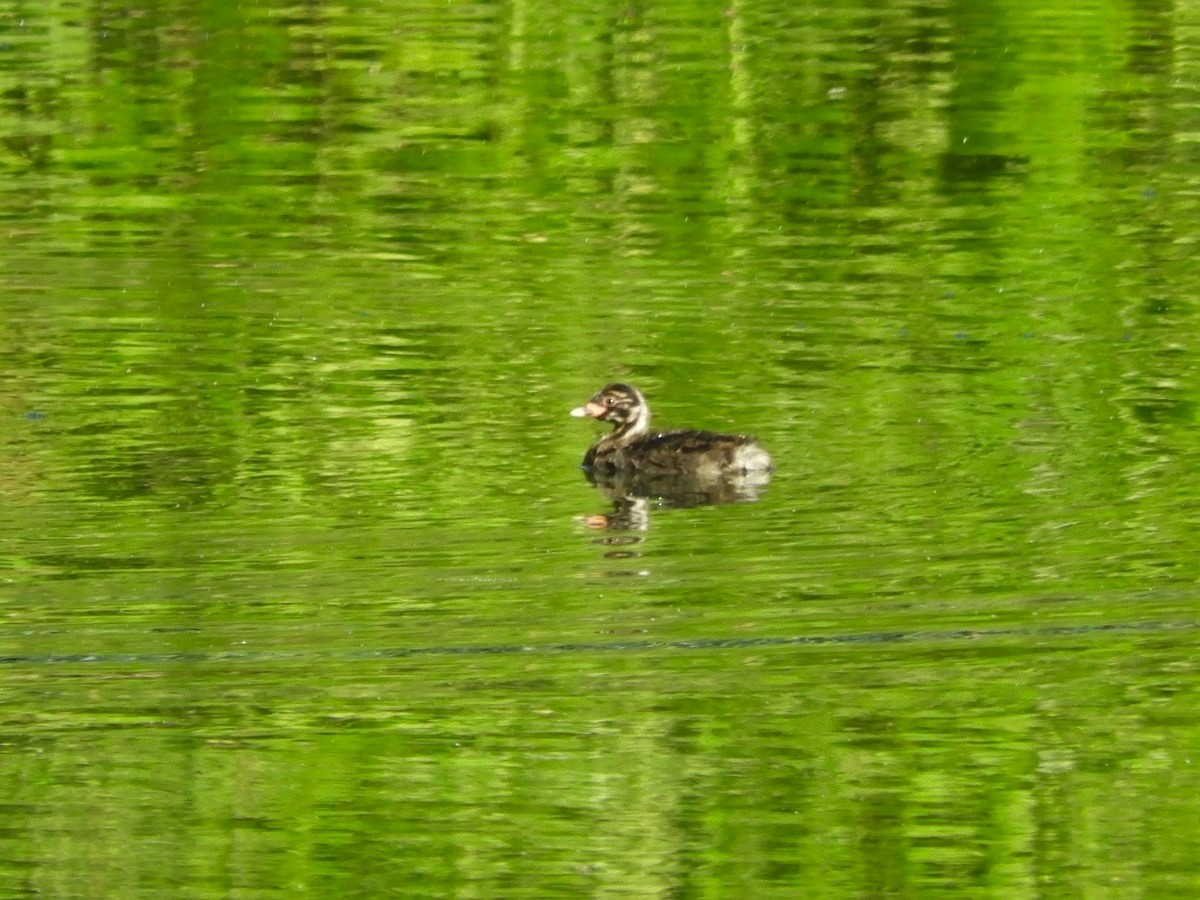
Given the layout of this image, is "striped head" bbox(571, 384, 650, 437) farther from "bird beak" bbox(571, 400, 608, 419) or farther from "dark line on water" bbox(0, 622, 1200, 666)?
"dark line on water" bbox(0, 622, 1200, 666)

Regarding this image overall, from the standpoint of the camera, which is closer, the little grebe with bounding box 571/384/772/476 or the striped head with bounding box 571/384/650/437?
the little grebe with bounding box 571/384/772/476

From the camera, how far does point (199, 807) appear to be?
291 inches

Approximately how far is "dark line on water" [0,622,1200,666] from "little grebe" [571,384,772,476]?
1.73 m

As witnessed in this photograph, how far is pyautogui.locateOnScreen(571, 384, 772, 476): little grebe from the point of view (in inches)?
397

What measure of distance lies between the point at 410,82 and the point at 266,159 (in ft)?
9.11

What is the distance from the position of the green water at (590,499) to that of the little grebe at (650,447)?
166 mm

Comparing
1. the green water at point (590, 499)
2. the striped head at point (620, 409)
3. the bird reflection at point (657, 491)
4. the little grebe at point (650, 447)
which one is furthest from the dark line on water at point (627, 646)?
the striped head at point (620, 409)

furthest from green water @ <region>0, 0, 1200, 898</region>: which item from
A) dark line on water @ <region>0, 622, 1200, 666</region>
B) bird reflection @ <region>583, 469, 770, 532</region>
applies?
bird reflection @ <region>583, 469, 770, 532</region>

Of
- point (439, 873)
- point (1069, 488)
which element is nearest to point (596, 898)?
point (439, 873)

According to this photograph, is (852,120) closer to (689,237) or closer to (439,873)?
(689,237)

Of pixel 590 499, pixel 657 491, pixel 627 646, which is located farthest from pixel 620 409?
pixel 627 646

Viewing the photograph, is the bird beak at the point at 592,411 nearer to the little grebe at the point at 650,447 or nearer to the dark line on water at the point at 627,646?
the little grebe at the point at 650,447

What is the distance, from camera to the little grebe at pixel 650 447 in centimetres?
1009

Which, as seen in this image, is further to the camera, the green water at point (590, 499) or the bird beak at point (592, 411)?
the bird beak at point (592, 411)
